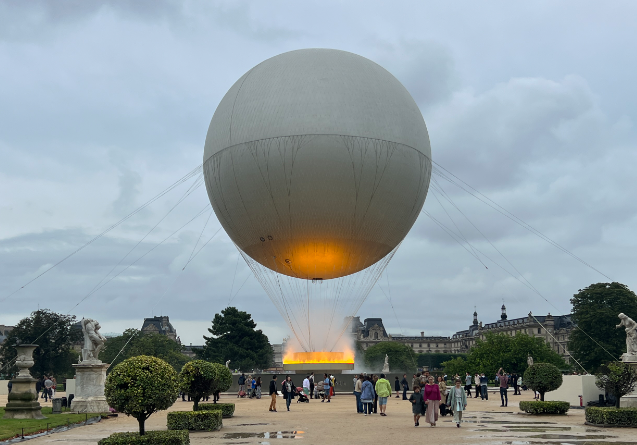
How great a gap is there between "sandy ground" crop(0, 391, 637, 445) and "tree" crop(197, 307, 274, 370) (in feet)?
216

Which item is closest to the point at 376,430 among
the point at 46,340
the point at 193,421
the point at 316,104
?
the point at 193,421

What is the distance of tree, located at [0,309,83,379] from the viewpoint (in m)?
77.3

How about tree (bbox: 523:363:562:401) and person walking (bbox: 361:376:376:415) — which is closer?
tree (bbox: 523:363:562:401)

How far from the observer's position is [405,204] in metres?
29.7

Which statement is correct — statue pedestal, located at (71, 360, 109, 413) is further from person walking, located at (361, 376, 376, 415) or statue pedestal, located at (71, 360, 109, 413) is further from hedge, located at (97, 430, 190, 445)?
hedge, located at (97, 430, 190, 445)

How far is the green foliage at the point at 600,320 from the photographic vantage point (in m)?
67.8

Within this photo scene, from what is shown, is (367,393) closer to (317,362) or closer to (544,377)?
(544,377)

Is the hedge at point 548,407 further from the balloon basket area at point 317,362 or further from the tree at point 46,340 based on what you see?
the tree at point 46,340

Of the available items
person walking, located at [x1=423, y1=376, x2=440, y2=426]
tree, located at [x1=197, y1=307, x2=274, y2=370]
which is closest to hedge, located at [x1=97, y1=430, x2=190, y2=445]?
person walking, located at [x1=423, y1=376, x2=440, y2=426]

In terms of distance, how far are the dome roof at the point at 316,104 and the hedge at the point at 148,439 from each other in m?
15.9

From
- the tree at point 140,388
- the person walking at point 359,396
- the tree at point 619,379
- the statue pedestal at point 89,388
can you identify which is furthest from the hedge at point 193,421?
the tree at point 619,379

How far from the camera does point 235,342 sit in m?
91.6

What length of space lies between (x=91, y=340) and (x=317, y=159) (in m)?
13.5

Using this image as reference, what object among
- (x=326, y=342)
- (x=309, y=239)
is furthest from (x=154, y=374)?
(x=326, y=342)
